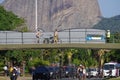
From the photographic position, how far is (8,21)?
92438 millimetres

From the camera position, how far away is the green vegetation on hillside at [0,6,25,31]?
293ft

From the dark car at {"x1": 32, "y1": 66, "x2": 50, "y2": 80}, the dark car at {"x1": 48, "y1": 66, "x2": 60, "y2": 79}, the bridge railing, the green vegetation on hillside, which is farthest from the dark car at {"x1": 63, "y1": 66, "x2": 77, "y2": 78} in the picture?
the green vegetation on hillside

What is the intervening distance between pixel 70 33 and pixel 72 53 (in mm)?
63516

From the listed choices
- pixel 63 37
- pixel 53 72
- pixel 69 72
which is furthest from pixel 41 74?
pixel 69 72

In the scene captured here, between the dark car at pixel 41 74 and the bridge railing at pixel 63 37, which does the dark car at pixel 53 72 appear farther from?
the bridge railing at pixel 63 37

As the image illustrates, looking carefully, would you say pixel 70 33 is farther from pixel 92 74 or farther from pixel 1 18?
pixel 1 18

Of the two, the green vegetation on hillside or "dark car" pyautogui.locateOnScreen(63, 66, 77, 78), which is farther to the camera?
the green vegetation on hillside

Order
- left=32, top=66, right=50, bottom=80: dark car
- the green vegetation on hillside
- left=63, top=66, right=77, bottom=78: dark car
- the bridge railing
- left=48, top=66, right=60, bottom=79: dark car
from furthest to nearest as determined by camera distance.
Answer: the green vegetation on hillside → left=63, top=66, right=77, bottom=78: dark car → left=48, top=66, right=60, bottom=79: dark car → left=32, top=66, right=50, bottom=80: dark car → the bridge railing

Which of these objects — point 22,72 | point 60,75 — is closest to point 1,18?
point 22,72

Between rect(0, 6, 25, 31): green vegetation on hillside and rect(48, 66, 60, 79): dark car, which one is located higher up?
rect(0, 6, 25, 31): green vegetation on hillside

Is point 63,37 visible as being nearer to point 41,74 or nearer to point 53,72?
point 41,74

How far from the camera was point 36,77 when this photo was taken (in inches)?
2338

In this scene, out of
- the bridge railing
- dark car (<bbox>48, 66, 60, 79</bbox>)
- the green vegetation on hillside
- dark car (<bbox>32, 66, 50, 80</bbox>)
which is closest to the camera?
the bridge railing

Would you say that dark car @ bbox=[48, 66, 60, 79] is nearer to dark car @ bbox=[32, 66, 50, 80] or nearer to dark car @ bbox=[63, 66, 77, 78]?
dark car @ bbox=[32, 66, 50, 80]
